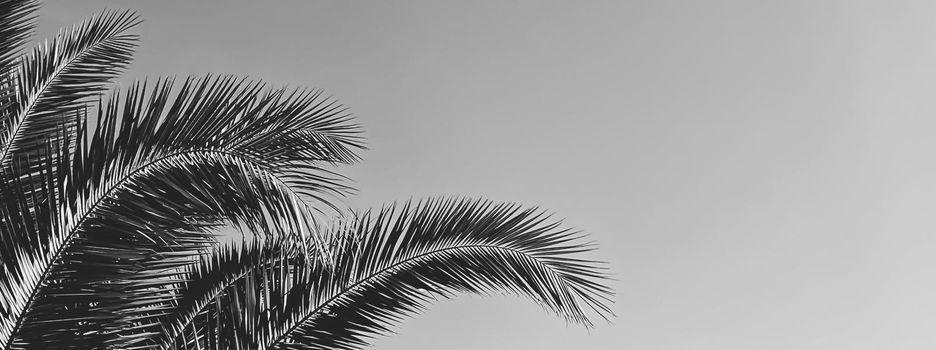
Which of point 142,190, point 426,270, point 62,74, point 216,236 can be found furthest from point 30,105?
point 426,270

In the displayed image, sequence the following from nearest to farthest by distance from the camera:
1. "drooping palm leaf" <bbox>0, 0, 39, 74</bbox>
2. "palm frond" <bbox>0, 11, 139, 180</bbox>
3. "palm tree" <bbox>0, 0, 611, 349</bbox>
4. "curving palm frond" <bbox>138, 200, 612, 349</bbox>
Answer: "palm tree" <bbox>0, 0, 611, 349</bbox>, "curving palm frond" <bbox>138, 200, 612, 349</bbox>, "drooping palm leaf" <bbox>0, 0, 39, 74</bbox>, "palm frond" <bbox>0, 11, 139, 180</bbox>

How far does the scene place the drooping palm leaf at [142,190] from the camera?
133 inches

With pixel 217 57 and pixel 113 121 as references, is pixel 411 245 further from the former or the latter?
pixel 217 57

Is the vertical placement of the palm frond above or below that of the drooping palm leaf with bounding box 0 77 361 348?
above

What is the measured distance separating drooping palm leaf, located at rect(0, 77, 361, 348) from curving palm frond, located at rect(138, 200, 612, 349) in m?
0.57

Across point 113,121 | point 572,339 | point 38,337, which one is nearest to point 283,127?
point 113,121

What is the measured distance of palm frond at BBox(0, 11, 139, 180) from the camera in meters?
5.32

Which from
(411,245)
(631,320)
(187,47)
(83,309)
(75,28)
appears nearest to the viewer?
(83,309)

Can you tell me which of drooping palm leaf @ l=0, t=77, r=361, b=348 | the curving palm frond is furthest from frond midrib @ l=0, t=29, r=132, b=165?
the curving palm frond

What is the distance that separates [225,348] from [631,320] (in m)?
15.8

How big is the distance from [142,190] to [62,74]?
298 centimetres

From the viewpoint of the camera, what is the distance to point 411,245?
429 centimetres

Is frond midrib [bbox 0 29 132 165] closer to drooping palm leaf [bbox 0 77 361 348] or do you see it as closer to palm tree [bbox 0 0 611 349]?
palm tree [bbox 0 0 611 349]

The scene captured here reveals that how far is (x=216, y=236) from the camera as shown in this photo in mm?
5184
